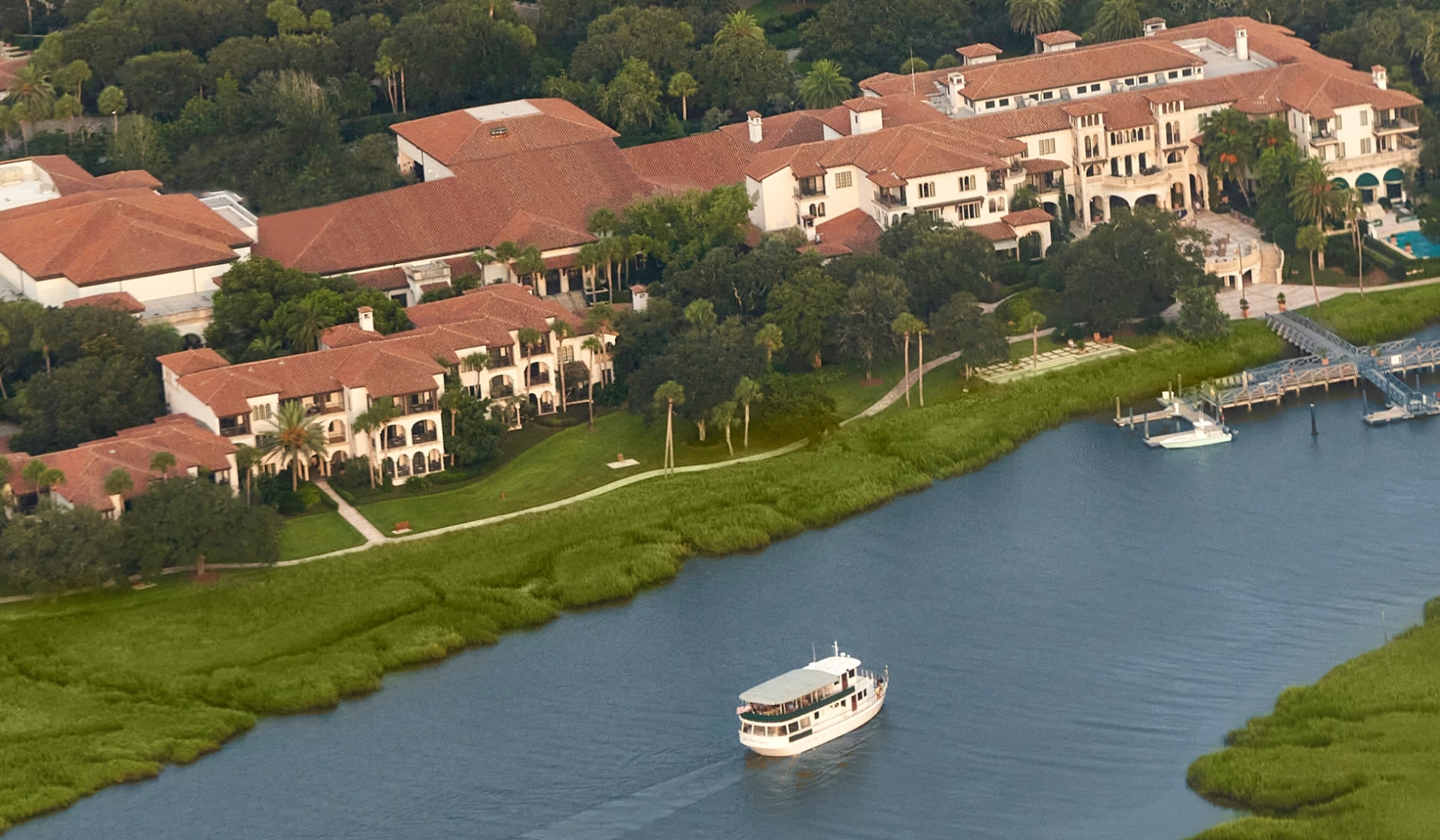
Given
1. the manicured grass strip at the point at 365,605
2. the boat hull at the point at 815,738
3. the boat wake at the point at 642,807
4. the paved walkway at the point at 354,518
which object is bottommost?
the boat wake at the point at 642,807

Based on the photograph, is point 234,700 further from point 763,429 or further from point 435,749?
point 763,429

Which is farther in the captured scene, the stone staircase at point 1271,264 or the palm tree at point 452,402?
the stone staircase at point 1271,264

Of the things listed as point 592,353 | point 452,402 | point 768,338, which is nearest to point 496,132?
point 592,353

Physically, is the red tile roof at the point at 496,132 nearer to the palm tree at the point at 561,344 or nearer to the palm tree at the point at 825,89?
the palm tree at the point at 825,89

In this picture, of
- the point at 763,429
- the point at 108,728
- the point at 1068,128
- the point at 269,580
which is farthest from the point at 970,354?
the point at 108,728

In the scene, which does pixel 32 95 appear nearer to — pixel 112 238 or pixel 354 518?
pixel 112 238

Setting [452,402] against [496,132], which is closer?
[452,402]

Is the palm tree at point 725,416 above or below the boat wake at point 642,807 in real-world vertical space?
above

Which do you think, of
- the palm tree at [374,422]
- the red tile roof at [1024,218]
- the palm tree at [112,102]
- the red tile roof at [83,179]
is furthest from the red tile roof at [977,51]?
the palm tree at [374,422]
